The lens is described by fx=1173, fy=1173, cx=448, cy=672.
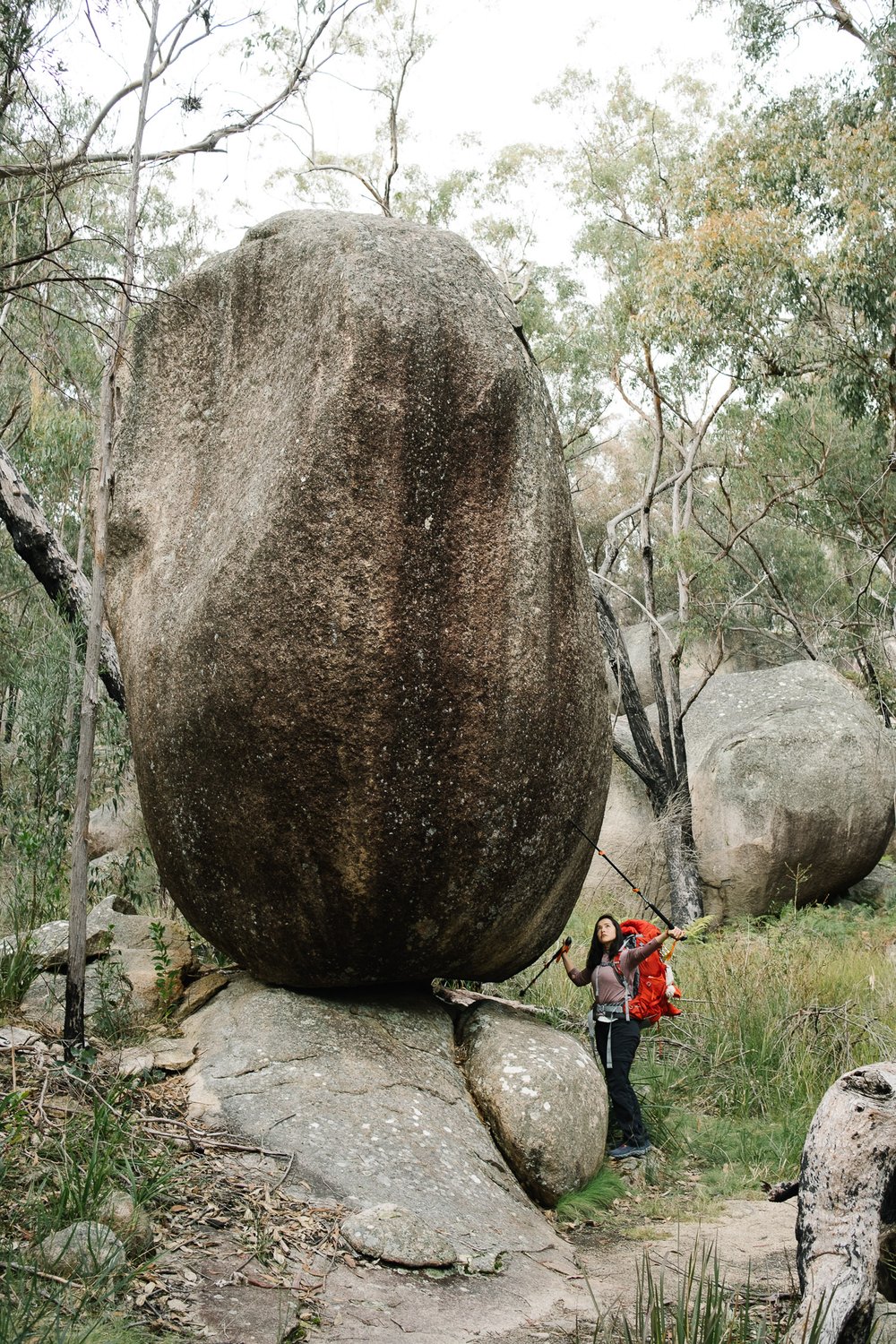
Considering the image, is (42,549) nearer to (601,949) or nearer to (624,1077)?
(601,949)

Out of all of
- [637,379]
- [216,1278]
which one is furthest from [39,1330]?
[637,379]

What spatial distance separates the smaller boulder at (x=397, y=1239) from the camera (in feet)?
12.8

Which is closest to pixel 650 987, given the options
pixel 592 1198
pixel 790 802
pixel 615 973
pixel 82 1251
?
pixel 615 973

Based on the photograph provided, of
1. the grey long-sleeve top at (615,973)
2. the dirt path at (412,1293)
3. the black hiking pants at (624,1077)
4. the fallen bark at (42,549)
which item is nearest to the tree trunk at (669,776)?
the fallen bark at (42,549)

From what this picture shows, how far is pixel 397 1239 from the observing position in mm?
3949

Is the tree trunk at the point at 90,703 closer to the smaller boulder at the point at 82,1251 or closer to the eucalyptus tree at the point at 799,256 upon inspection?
the smaller boulder at the point at 82,1251

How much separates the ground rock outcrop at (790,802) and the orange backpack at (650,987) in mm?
6151

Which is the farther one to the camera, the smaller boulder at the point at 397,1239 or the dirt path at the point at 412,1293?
the smaller boulder at the point at 397,1239

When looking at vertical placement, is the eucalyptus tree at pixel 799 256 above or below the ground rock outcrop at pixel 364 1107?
above

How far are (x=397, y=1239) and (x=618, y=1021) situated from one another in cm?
210

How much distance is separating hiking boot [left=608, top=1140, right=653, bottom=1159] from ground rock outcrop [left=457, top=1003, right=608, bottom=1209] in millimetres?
328

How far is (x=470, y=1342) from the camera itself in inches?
135

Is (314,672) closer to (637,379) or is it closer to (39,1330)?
(39,1330)

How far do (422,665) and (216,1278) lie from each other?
7.71 ft
